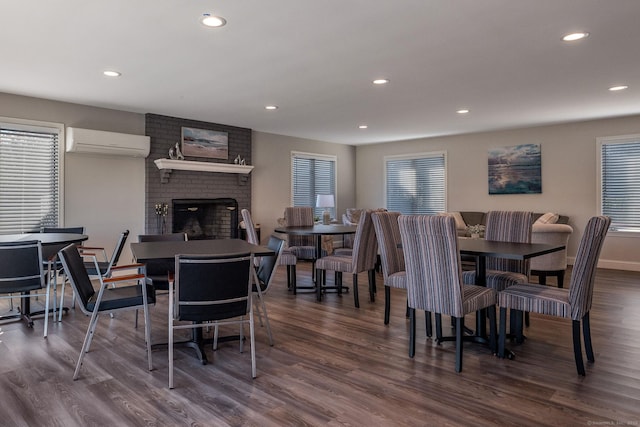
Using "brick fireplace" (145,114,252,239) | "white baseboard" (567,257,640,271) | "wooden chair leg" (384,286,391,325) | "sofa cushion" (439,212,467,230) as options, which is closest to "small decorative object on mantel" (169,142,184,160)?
"brick fireplace" (145,114,252,239)

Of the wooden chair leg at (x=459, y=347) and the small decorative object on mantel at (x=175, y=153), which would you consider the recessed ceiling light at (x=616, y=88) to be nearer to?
the wooden chair leg at (x=459, y=347)

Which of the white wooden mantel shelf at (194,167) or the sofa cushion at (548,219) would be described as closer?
the white wooden mantel shelf at (194,167)

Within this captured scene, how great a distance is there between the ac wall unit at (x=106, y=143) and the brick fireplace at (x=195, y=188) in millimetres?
306

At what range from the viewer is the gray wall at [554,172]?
683cm

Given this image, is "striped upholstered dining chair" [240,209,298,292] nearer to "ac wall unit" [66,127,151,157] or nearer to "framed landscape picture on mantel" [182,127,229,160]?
"ac wall unit" [66,127,151,157]

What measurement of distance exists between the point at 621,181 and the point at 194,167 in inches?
265

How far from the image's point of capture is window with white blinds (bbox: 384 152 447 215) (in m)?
8.75

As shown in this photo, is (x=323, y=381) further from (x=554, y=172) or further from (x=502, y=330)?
(x=554, y=172)

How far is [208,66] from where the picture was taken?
4.08 meters

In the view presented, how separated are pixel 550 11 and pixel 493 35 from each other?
47 cm

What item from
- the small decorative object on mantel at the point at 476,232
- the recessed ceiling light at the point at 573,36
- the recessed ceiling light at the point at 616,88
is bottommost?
the small decorative object on mantel at the point at 476,232

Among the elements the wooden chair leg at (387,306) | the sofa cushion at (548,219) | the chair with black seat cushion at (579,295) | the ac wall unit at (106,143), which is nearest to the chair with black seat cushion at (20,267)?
the ac wall unit at (106,143)

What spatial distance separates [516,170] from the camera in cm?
773

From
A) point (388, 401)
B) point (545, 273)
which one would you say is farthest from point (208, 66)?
point (545, 273)
